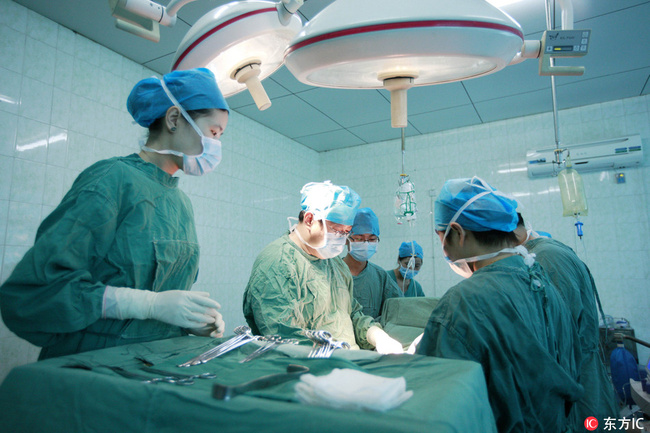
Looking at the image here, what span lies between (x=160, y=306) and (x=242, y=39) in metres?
0.70

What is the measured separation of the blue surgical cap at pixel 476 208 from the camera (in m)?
1.34

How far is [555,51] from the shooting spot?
110 centimetres

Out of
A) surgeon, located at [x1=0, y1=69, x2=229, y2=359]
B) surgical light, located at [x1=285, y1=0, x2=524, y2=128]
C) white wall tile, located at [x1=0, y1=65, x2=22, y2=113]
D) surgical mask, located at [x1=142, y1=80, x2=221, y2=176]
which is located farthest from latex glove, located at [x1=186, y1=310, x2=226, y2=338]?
white wall tile, located at [x1=0, y1=65, x2=22, y2=113]

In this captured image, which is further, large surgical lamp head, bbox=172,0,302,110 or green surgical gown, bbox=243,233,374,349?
green surgical gown, bbox=243,233,374,349

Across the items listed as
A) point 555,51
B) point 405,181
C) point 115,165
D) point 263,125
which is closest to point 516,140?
point 405,181

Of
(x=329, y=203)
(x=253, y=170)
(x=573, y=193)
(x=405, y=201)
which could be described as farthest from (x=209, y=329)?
(x=253, y=170)

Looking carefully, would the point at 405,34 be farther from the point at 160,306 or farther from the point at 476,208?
the point at 160,306

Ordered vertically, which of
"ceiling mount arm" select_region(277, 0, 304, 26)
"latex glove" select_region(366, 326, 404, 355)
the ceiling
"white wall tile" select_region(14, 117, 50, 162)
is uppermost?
the ceiling

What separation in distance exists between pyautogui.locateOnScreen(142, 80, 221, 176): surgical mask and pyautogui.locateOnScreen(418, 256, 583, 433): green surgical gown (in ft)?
2.91

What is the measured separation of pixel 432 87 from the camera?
3.77 metres

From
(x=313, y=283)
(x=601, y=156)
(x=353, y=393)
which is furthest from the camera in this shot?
(x=601, y=156)

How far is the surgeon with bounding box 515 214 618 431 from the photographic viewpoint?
5.07ft

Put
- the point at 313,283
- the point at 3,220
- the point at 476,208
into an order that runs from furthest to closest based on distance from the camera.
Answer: the point at 3,220 → the point at 313,283 → the point at 476,208

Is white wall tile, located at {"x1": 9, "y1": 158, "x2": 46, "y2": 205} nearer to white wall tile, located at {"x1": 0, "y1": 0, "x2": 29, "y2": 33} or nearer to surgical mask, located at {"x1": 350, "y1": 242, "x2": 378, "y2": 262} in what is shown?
white wall tile, located at {"x1": 0, "y1": 0, "x2": 29, "y2": 33}
